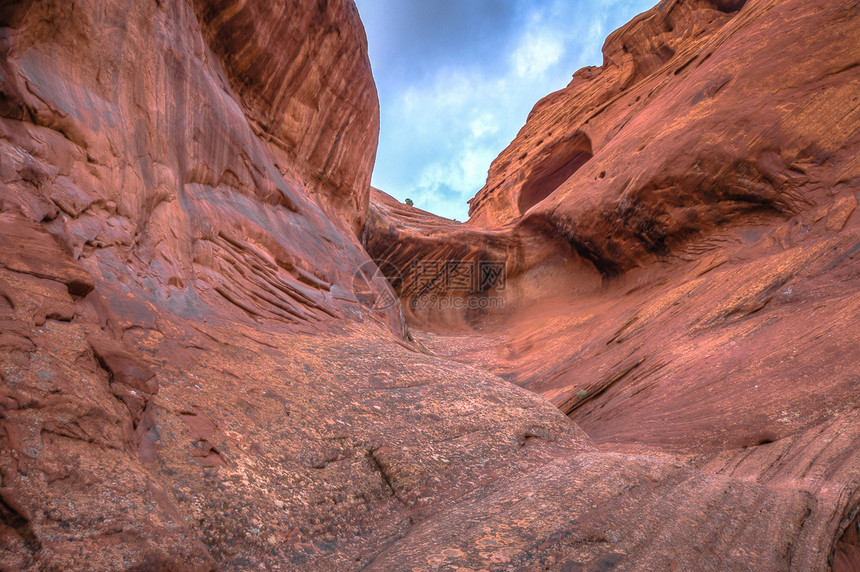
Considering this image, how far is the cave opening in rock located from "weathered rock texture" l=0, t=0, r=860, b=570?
12408mm

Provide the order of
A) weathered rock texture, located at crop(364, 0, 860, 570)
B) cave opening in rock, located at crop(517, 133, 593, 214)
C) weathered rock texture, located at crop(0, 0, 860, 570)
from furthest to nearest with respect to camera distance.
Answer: cave opening in rock, located at crop(517, 133, 593, 214), weathered rock texture, located at crop(364, 0, 860, 570), weathered rock texture, located at crop(0, 0, 860, 570)

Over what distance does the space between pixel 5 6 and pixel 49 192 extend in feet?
6.92

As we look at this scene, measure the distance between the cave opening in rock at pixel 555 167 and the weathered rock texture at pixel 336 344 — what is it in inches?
488

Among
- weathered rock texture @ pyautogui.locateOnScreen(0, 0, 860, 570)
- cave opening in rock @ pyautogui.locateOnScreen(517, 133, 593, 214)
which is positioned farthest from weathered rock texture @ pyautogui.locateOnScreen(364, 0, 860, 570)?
cave opening in rock @ pyautogui.locateOnScreen(517, 133, 593, 214)

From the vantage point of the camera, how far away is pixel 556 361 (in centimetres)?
1258

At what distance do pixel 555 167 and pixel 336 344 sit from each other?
25738 mm

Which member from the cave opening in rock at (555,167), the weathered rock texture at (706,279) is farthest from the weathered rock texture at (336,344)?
the cave opening in rock at (555,167)

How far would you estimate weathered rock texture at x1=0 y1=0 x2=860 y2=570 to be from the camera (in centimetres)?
284

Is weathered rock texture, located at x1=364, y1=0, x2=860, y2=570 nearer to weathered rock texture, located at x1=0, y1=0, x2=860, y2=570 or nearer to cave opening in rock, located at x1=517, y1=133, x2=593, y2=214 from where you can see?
weathered rock texture, located at x1=0, y1=0, x2=860, y2=570

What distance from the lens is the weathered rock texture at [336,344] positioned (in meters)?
2.84

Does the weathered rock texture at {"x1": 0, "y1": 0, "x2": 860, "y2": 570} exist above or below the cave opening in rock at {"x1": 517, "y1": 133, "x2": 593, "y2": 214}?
below

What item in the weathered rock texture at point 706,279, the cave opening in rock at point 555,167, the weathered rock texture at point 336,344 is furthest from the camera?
the cave opening in rock at point 555,167

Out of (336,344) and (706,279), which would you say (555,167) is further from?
(336,344)

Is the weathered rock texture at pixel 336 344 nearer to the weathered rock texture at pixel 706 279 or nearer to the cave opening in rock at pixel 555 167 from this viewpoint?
the weathered rock texture at pixel 706 279
